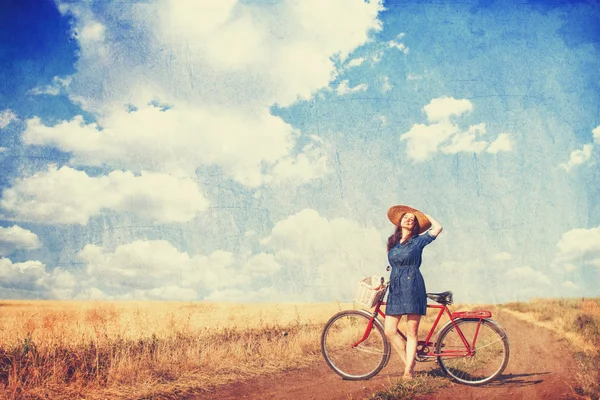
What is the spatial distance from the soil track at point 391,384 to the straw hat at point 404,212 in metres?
2.18

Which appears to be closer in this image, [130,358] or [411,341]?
[411,341]

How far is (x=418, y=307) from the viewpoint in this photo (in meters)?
6.38

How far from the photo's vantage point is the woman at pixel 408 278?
640cm

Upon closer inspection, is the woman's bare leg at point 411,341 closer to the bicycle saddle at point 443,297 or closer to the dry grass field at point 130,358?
the bicycle saddle at point 443,297

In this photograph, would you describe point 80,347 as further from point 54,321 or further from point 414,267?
point 414,267

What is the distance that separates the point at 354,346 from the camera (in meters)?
6.93

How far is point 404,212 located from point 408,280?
986mm

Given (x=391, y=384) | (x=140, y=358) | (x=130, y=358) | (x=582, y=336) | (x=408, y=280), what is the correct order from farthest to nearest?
1. (x=582, y=336)
2. (x=140, y=358)
3. (x=130, y=358)
4. (x=408, y=280)
5. (x=391, y=384)

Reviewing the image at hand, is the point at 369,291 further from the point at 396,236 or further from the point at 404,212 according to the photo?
the point at 404,212

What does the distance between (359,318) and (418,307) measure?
1.12 meters

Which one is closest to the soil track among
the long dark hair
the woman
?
the woman

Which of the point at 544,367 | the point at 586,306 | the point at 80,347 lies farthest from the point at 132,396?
the point at 586,306

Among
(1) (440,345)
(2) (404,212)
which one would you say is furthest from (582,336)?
(2) (404,212)

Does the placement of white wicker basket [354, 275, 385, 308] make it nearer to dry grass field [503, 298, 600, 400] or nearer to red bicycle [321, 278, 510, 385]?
red bicycle [321, 278, 510, 385]
